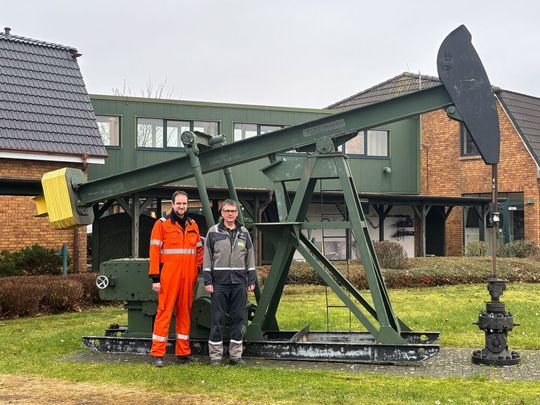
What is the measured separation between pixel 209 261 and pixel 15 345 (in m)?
3.40

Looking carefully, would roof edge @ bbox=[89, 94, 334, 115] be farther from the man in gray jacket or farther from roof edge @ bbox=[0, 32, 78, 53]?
the man in gray jacket

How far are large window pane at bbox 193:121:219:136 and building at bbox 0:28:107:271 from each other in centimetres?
426

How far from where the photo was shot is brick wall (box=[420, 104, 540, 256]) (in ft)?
83.1

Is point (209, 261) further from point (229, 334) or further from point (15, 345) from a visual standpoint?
point (15, 345)

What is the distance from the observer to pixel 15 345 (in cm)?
968

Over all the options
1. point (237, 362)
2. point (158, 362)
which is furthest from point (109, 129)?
point (237, 362)

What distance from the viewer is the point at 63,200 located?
370 inches

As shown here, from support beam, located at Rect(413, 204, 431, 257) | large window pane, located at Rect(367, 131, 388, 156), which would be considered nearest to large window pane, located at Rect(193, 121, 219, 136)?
large window pane, located at Rect(367, 131, 388, 156)

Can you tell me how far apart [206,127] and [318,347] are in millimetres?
16132

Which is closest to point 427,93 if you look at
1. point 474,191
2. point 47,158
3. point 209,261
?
point 209,261

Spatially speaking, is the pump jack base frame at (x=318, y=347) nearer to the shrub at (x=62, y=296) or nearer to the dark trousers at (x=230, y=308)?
the dark trousers at (x=230, y=308)

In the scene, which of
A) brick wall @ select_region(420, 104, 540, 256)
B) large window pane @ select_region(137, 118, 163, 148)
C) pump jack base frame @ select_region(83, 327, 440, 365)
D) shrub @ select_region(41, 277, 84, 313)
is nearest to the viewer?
pump jack base frame @ select_region(83, 327, 440, 365)

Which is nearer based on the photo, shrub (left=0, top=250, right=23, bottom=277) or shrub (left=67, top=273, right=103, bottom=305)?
shrub (left=67, top=273, right=103, bottom=305)

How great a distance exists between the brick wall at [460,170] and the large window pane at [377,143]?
6.88ft
